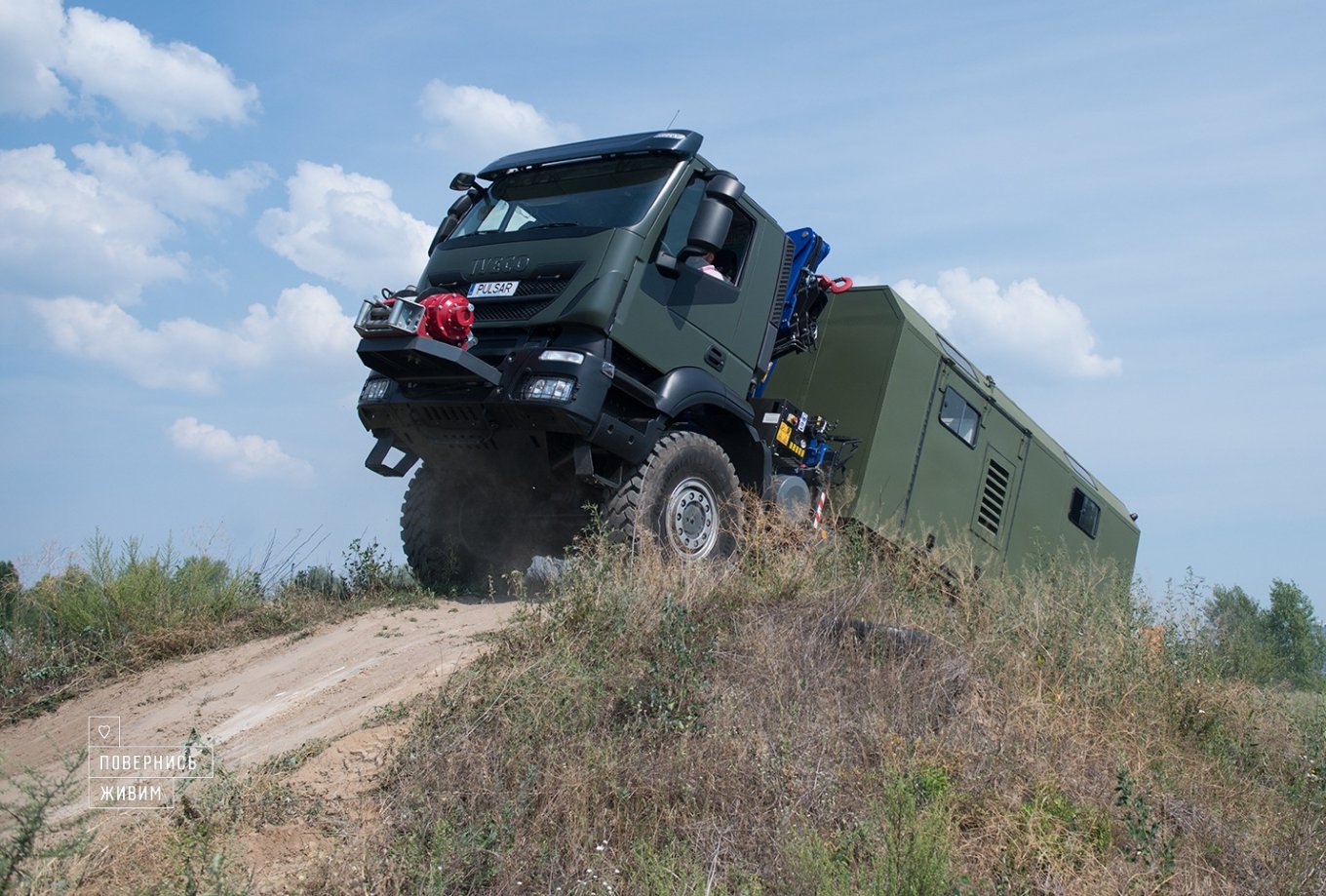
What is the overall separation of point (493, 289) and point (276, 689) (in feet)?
9.67

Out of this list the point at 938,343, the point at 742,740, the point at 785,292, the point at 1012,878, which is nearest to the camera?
the point at 1012,878

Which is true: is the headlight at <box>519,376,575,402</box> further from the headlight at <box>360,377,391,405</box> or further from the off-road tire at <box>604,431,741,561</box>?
the headlight at <box>360,377,391,405</box>

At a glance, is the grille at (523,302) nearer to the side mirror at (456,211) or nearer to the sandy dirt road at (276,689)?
the side mirror at (456,211)

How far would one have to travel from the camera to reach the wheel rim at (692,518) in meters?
7.42

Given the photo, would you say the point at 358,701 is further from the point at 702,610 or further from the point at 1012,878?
the point at 1012,878

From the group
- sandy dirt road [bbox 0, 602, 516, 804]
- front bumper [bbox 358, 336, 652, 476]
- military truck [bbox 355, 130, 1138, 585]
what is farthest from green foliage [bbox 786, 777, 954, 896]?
front bumper [bbox 358, 336, 652, 476]

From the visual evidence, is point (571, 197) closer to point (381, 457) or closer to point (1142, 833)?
point (381, 457)

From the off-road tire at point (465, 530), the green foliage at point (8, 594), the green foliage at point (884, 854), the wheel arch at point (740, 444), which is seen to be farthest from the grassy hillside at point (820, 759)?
the green foliage at point (8, 594)

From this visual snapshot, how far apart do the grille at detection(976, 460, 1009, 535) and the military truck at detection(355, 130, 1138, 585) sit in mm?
434

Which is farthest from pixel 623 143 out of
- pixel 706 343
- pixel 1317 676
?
pixel 1317 676

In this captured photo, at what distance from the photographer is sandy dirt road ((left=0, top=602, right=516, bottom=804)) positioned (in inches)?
230

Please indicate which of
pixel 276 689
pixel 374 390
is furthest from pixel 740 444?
pixel 276 689

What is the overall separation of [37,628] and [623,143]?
207 inches

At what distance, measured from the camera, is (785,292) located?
869 cm
